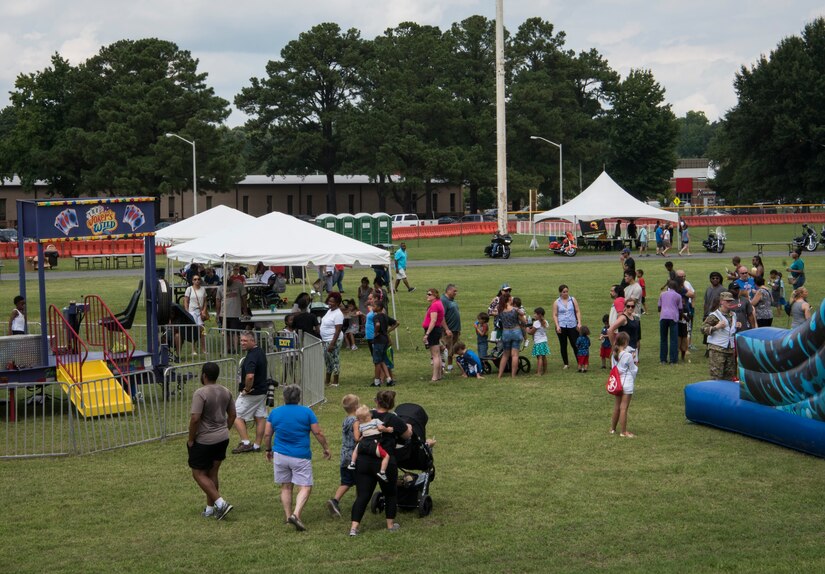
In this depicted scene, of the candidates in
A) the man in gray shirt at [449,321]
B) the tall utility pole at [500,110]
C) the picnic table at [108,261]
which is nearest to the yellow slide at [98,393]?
the man in gray shirt at [449,321]

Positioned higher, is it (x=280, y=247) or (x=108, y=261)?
(x=280, y=247)

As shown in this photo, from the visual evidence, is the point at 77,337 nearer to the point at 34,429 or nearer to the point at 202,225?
the point at 34,429

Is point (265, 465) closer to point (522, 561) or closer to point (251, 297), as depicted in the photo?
point (522, 561)

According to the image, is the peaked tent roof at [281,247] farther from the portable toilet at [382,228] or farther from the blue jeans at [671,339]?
the portable toilet at [382,228]

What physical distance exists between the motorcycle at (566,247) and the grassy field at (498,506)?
31511mm

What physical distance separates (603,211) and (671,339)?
101 ft

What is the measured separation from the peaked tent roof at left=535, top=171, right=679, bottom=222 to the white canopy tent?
29617 mm

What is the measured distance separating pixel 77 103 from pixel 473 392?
66.7 meters

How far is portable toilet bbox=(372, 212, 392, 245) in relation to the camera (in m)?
60.9

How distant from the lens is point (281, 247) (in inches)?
851

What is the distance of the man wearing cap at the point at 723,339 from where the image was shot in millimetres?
16609

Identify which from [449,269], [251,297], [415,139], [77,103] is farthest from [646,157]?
[251,297]

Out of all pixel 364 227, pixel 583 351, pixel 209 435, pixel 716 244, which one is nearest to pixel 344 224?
pixel 364 227

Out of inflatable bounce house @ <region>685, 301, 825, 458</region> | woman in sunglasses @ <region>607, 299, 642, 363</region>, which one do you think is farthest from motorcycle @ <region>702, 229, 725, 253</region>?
inflatable bounce house @ <region>685, 301, 825, 458</region>
